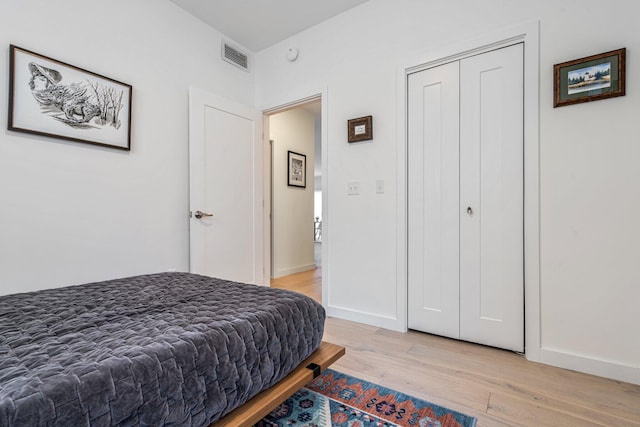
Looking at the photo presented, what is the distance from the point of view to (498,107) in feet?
6.88

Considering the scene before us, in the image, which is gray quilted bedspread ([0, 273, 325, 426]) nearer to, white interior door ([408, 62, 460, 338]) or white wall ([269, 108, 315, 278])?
white interior door ([408, 62, 460, 338])

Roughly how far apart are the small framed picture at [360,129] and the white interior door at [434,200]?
323 mm

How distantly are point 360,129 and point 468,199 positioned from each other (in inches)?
40.7

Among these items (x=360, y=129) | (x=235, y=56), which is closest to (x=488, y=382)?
(x=360, y=129)

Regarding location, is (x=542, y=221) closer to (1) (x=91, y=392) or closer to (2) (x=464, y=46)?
(2) (x=464, y=46)

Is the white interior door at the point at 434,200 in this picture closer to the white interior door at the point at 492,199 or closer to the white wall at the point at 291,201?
the white interior door at the point at 492,199

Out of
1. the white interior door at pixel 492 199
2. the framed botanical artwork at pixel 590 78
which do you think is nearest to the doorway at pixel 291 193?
the white interior door at pixel 492 199

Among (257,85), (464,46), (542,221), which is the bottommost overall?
(542,221)

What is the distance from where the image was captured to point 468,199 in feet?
7.26

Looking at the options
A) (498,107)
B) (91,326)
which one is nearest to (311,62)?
(498,107)

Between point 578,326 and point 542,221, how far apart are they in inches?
25.1

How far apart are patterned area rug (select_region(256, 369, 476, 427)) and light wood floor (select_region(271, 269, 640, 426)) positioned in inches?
3.3

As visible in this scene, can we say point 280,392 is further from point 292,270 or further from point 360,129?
point 292,270

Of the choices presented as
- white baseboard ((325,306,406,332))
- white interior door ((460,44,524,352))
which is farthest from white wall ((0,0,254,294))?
white interior door ((460,44,524,352))
